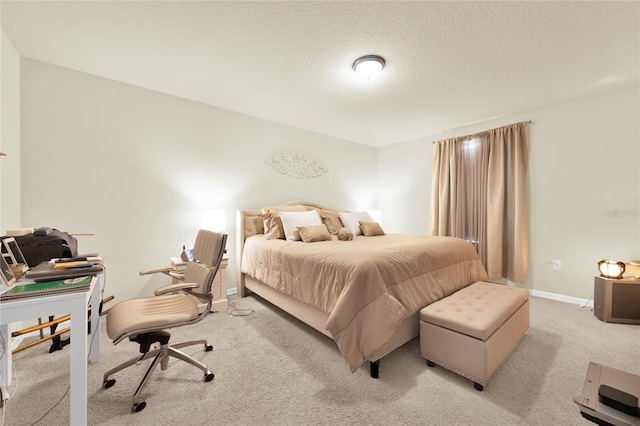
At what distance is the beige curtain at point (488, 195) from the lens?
3486mm

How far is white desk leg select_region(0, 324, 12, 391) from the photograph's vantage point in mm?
1531

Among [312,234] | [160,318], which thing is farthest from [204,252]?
[312,234]

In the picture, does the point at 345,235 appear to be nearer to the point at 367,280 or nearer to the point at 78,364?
the point at 367,280

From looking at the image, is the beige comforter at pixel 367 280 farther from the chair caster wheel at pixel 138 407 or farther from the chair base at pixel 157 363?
the chair caster wheel at pixel 138 407

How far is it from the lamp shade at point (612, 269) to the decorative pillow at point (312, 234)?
290cm

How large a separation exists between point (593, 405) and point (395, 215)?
168 inches

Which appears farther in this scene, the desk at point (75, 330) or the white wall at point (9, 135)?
the white wall at point (9, 135)

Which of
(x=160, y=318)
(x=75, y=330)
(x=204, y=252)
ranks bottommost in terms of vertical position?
(x=160, y=318)

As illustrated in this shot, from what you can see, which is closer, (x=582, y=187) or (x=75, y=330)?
(x=75, y=330)

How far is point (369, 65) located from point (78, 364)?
2.78 meters

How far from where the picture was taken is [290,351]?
Answer: 2.04 m

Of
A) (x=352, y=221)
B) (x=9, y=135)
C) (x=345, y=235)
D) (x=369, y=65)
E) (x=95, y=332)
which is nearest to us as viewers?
(x=95, y=332)

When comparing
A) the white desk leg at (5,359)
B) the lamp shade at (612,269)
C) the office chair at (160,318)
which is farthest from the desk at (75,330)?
the lamp shade at (612,269)

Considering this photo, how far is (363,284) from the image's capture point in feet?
5.74
